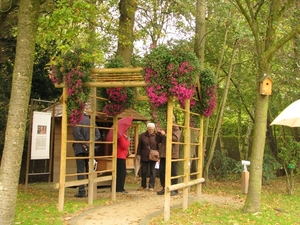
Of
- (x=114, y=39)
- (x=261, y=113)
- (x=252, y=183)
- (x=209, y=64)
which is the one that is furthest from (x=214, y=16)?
(x=252, y=183)

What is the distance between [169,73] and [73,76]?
2.00 metres

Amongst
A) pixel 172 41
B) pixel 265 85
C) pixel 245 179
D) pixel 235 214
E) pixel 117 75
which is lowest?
pixel 235 214

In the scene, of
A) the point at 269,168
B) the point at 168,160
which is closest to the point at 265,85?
the point at 168,160

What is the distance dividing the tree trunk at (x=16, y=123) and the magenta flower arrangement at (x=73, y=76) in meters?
1.54

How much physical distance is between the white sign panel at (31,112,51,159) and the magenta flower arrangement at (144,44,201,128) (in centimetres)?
387

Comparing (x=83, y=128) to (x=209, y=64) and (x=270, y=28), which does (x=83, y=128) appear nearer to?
(x=270, y=28)

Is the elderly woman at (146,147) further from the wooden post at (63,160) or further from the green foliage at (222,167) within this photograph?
the green foliage at (222,167)

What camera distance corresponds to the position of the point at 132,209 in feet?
27.9

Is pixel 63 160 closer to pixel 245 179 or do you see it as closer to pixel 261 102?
pixel 261 102

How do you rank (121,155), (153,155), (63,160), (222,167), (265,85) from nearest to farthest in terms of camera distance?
(63,160), (265,85), (121,155), (153,155), (222,167)

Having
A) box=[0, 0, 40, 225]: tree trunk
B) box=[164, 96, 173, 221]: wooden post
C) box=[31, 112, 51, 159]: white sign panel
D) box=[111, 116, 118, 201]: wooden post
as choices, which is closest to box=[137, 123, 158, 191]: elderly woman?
box=[111, 116, 118, 201]: wooden post

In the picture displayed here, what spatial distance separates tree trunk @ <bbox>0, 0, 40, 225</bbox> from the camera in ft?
20.4

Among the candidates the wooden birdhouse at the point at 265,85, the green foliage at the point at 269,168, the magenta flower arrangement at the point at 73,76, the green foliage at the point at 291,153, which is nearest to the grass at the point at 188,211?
the green foliage at the point at 291,153

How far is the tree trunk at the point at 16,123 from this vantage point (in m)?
6.22
